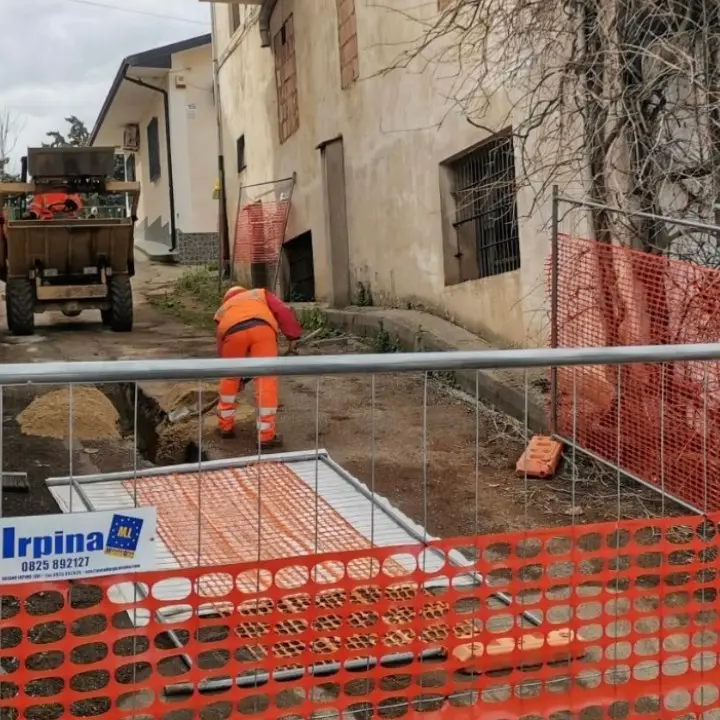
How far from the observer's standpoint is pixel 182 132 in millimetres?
22047

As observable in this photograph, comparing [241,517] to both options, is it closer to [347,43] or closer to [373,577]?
[373,577]

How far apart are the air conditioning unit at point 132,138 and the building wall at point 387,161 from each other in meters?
11.5

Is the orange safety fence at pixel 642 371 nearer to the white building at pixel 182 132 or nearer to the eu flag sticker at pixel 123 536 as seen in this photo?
the eu flag sticker at pixel 123 536

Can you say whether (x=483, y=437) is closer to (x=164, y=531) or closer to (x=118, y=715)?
(x=164, y=531)

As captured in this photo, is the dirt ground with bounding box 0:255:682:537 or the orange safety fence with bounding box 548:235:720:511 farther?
the dirt ground with bounding box 0:255:682:537

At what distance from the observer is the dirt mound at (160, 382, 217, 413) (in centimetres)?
798

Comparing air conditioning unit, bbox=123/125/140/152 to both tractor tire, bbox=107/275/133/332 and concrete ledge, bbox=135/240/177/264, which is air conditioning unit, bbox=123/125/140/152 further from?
tractor tire, bbox=107/275/133/332

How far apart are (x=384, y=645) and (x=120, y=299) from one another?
400 inches

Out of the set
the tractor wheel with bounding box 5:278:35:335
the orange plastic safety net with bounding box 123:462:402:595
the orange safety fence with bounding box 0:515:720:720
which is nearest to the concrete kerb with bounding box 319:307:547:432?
the orange plastic safety net with bounding box 123:462:402:595

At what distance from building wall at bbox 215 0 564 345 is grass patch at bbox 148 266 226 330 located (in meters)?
1.91

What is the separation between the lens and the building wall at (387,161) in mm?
8609

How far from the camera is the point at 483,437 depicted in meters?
7.01

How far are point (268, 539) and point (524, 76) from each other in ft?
16.1

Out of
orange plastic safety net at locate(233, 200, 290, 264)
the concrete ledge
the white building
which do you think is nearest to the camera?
orange plastic safety net at locate(233, 200, 290, 264)
